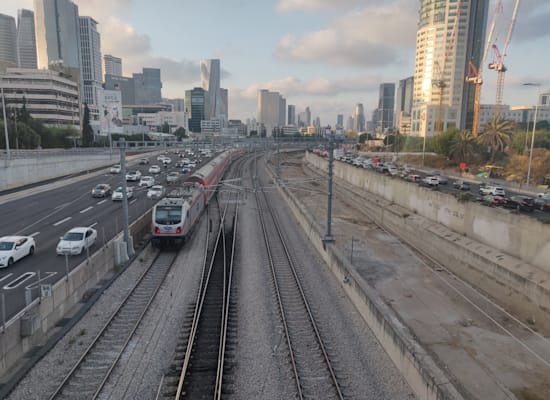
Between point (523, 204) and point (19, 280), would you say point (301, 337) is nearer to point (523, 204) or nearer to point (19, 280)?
point (19, 280)

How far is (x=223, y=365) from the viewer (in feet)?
40.9

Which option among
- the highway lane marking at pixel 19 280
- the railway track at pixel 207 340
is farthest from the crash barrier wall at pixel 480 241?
the highway lane marking at pixel 19 280

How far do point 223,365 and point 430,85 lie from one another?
17276 cm

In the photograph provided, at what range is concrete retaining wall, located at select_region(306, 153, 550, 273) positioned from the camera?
20.7 meters

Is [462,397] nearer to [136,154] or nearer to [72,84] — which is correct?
[136,154]

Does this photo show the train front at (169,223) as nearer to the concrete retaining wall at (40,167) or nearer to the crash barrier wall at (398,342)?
the crash barrier wall at (398,342)

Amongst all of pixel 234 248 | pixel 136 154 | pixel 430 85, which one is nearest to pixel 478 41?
pixel 430 85

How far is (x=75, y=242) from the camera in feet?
70.9

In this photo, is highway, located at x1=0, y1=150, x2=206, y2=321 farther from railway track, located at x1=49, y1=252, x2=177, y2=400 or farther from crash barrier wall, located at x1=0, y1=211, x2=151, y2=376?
railway track, located at x1=49, y1=252, x2=177, y2=400

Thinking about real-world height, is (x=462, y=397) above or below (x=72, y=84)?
below

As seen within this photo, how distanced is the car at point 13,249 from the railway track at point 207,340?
32.4ft

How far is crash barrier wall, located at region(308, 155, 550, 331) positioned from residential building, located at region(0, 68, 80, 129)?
94.5 m

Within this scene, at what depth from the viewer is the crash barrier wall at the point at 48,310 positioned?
11875mm

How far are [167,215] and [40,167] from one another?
36.4m
